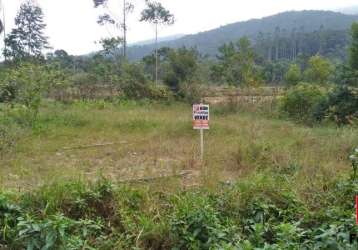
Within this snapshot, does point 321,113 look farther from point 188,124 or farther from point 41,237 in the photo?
point 41,237

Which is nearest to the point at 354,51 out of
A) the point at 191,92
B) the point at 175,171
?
the point at 191,92

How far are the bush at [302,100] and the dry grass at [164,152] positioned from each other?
7.29ft

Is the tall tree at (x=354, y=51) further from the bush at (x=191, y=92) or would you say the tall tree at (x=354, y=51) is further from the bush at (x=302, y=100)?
the bush at (x=191, y=92)

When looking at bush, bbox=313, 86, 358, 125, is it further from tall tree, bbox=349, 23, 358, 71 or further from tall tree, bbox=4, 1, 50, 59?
tall tree, bbox=4, 1, 50, 59

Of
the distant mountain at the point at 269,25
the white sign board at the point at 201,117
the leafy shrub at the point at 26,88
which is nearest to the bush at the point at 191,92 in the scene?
the leafy shrub at the point at 26,88

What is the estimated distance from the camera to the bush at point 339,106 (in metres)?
9.83

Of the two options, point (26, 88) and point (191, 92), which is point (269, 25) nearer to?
point (191, 92)

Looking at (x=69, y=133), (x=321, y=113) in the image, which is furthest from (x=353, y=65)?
(x=69, y=133)

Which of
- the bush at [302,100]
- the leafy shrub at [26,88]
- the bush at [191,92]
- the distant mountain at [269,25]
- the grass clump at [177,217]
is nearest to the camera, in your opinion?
the grass clump at [177,217]

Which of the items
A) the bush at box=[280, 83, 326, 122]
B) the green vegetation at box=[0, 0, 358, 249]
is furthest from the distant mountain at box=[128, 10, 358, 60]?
the green vegetation at box=[0, 0, 358, 249]

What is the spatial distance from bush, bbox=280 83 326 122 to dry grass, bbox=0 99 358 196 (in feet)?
7.29

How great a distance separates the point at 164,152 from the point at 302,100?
20.7 feet

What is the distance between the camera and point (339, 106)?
32.9 feet

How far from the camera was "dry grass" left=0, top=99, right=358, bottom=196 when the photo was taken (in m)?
4.38
